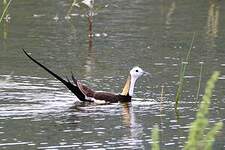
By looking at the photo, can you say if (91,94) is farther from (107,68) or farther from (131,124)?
(107,68)

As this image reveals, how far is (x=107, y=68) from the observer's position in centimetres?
1226

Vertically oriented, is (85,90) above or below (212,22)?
below

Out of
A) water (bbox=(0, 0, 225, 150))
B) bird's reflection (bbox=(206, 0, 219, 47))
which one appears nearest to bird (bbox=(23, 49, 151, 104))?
water (bbox=(0, 0, 225, 150))

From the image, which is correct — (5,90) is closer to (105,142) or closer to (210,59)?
(105,142)

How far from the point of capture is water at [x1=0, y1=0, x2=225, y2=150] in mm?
8461

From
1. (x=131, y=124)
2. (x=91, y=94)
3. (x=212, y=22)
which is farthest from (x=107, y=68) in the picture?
(x=212, y=22)

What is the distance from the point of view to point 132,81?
1042 cm

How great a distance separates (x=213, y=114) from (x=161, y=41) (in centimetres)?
541

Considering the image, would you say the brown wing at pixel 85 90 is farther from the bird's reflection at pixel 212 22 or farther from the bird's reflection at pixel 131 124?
the bird's reflection at pixel 212 22

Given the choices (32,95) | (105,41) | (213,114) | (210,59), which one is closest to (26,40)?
(105,41)

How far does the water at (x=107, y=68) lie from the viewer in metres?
8.46

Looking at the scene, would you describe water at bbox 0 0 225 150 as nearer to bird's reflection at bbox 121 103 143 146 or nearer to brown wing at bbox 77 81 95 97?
bird's reflection at bbox 121 103 143 146

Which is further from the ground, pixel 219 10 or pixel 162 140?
pixel 219 10

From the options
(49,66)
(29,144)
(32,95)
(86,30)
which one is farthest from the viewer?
(86,30)
